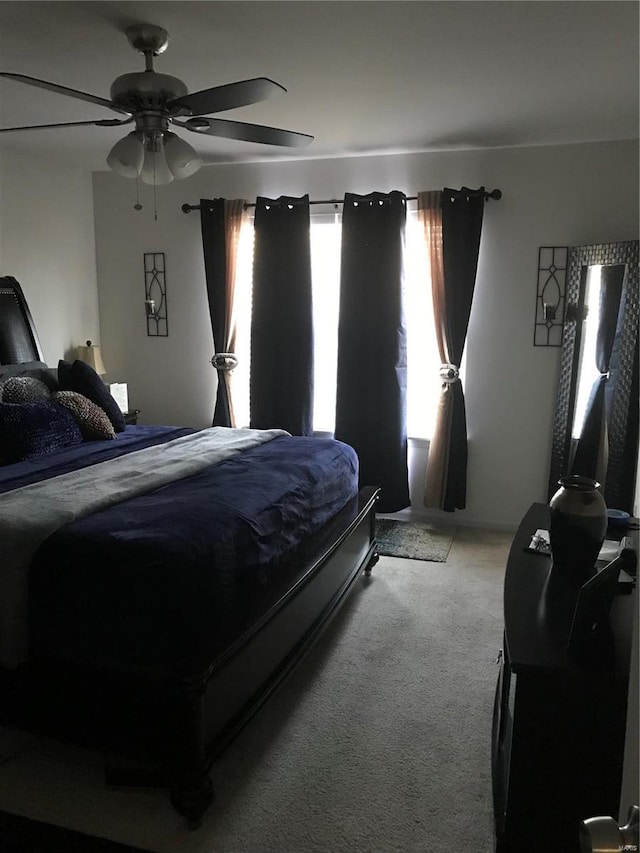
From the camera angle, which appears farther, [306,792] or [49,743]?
[49,743]

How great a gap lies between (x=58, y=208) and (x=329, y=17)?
308cm

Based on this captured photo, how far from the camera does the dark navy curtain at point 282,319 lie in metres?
4.62

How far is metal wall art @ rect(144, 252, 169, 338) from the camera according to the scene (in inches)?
201

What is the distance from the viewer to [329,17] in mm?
2428

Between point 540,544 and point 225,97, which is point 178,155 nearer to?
point 225,97

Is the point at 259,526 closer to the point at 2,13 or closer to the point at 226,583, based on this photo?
the point at 226,583

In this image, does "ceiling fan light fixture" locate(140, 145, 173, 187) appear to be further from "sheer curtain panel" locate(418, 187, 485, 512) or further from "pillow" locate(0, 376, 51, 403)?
"sheer curtain panel" locate(418, 187, 485, 512)

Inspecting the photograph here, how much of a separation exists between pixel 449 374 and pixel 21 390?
2.69 m

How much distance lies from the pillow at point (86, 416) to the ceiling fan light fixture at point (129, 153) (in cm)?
139

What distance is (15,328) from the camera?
4.22 m

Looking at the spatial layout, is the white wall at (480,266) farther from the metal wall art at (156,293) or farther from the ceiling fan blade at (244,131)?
the ceiling fan blade at (244,131)

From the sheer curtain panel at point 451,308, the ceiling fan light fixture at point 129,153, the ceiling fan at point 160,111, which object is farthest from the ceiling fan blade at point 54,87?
the sheer curtain panel at point 451,308

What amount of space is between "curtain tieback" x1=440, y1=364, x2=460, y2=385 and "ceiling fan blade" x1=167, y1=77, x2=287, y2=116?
244cm

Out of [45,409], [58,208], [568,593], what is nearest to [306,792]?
[568,593]
